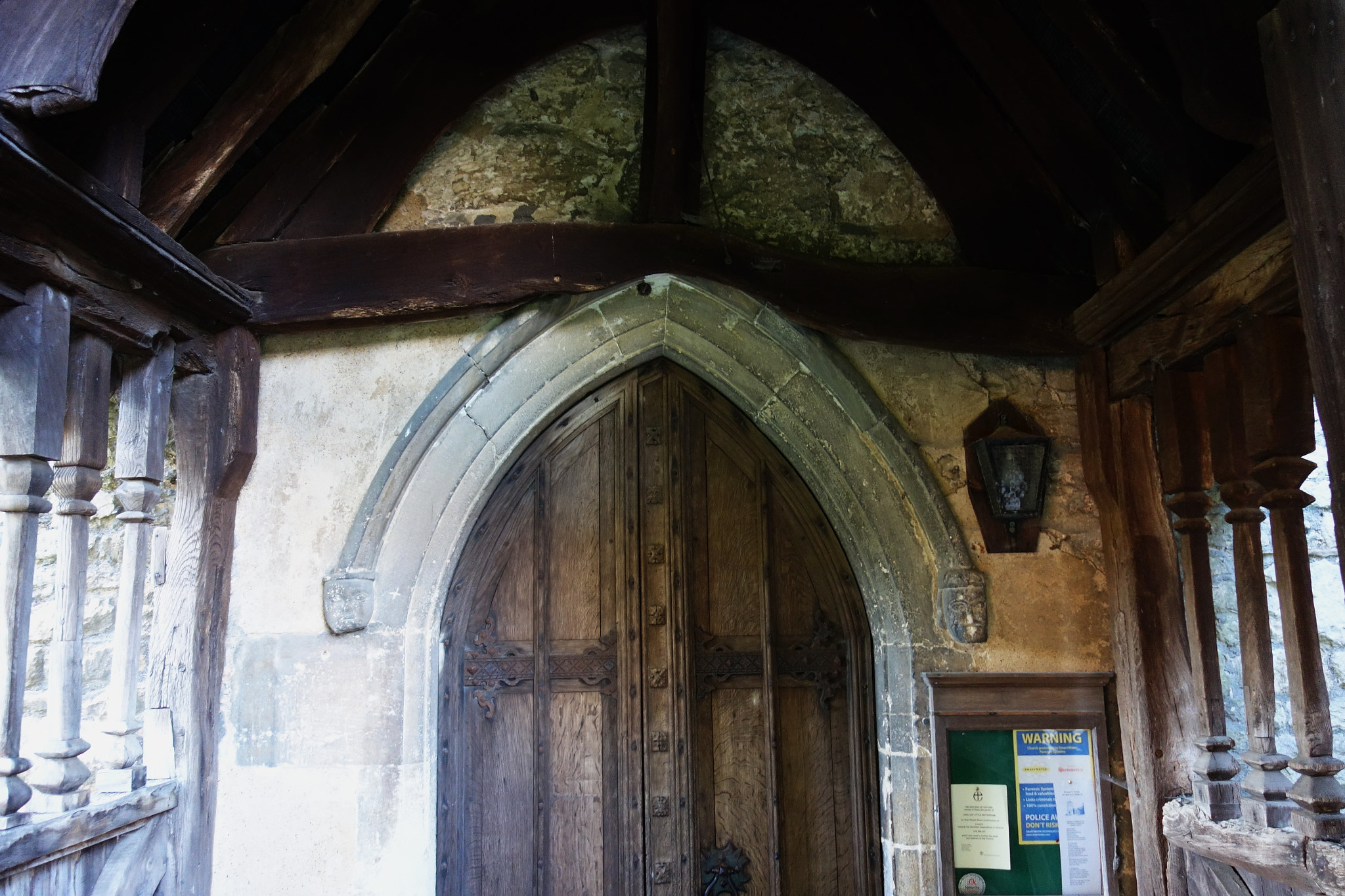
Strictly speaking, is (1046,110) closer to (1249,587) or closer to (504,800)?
(1249,587)

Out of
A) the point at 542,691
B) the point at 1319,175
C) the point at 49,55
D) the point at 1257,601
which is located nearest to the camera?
the point at 1319,175

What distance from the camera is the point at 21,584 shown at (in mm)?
2109

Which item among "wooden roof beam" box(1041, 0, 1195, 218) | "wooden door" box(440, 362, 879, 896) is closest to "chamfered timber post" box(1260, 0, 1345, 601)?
"wooden roof beam" box(1041, 0, 1195, 218)

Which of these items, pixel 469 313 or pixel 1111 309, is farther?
pixel 469 313

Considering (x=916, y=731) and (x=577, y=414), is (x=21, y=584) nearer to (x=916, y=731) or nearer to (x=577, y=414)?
(x=577, y=414)

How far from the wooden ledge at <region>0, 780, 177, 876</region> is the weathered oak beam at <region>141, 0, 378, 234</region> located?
62.1 inches

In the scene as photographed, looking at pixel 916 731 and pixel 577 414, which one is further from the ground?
pixel 577 414

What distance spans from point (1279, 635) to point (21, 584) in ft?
11.9

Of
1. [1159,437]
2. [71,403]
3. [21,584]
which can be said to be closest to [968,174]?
[1159,437]

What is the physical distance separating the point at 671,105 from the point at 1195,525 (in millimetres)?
2040

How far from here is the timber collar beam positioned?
192 centimetres

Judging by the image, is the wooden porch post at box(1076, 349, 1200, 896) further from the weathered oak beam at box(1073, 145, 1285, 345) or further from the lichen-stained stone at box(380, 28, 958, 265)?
the lichen-stained stone at box(380, 28, 958, 265)

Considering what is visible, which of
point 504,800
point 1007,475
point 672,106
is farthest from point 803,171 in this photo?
point 504,800

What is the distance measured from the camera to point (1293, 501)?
2.22 meters
